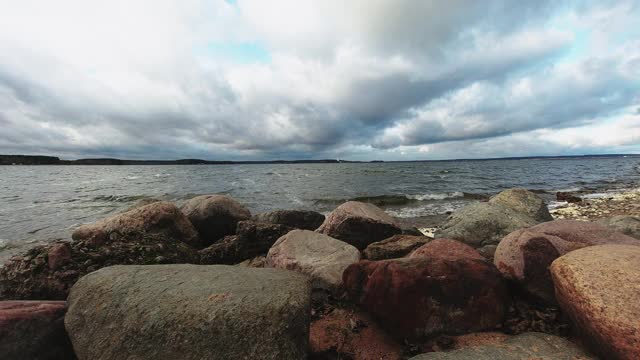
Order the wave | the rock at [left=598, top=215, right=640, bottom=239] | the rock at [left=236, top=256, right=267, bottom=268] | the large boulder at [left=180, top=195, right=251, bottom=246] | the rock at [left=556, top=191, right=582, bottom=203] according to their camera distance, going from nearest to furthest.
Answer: the rock at [left=236, top=256, right=267, bottom=268] < the rock at [left=598, top=215, right=640, bottom=239] < the large boulder at [left=180, top=195, right=251, bottom=246] < the rock at [left=556, top=191, right=582, bottom=203] < the wave

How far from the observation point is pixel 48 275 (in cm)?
476

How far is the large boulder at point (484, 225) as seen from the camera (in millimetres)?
7863

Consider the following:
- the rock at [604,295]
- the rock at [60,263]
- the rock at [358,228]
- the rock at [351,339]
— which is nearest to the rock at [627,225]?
the rock at [358,228]

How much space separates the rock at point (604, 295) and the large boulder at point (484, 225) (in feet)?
14.7

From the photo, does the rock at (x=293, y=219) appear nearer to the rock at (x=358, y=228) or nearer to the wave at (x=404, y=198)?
the rock at (x=358, y=228)

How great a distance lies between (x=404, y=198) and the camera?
23656mm

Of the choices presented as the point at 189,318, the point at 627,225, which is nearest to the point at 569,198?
the point at 627,225

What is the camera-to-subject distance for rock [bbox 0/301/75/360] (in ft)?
9.68

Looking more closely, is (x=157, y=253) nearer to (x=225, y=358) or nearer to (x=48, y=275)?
(x=48, y=275)

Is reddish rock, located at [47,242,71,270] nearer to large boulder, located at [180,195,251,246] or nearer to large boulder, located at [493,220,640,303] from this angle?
large boulder, located at [180,195,251,246]

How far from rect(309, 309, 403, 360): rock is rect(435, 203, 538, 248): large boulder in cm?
506

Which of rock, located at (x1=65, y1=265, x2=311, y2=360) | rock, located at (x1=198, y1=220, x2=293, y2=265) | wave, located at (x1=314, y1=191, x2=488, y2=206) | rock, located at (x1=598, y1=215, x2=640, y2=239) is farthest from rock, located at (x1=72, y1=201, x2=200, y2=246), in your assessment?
wave, located at (x1=314, y1=191, x2=488, y2=206)

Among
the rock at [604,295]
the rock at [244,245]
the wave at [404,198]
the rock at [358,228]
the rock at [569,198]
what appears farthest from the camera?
the wave at [404,198]

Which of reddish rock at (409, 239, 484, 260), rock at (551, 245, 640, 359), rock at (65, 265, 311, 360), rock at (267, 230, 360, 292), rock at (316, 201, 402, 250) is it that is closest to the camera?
rock at (551, 245, 640, 359)
